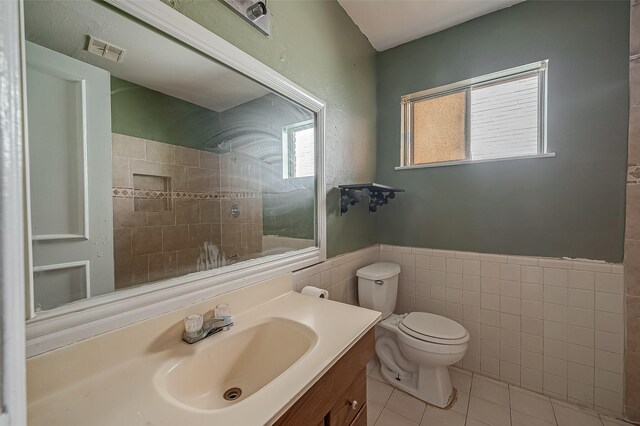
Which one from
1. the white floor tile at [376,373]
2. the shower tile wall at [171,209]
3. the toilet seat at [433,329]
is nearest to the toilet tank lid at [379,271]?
the toilet seat at [433,329]

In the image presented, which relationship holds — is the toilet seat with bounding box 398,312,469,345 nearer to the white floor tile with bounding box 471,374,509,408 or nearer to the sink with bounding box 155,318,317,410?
the white floor tile with bounding box 471,374,509,408

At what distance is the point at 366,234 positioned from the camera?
6.39 ft

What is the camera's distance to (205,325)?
0.82 meters

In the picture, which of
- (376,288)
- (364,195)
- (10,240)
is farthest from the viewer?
(364,195)

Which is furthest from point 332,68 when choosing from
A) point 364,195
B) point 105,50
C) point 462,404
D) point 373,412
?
point 462,404

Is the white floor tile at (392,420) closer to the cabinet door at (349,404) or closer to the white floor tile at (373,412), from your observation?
the white floor tile at (373,412)

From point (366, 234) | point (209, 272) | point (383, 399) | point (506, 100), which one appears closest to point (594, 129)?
point (506, 100)

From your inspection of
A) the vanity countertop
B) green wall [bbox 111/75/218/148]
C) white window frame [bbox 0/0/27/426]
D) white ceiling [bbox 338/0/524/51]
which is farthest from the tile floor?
white ceiling [bbox 338/0/524/51]

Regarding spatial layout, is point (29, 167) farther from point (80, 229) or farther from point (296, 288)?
point (296, 288)

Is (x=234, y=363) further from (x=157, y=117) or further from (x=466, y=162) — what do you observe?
(x=466, y=162)

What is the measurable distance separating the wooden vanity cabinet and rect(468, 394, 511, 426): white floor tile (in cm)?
96

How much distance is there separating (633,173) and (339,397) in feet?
6.15

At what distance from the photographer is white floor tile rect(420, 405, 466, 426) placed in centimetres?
136

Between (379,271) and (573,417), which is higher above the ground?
(379,271)
